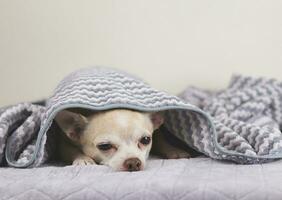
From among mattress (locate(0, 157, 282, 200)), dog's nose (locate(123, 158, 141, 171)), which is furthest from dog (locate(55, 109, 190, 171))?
mattress (locate(0, 157, 282, 200))

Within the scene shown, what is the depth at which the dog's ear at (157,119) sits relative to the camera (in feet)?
4.78

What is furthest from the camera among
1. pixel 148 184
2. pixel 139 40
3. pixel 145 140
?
pixel 139 40

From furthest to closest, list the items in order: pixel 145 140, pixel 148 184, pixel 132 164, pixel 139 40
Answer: pixel 139 40 → pixel 145 140 → pixel 132 164 → pixel 148 184

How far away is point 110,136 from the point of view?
1.36m

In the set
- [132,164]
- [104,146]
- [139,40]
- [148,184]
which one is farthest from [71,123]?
[139,40]

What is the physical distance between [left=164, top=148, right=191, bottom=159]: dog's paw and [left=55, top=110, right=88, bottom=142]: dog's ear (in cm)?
26

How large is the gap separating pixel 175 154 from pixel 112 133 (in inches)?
8.3

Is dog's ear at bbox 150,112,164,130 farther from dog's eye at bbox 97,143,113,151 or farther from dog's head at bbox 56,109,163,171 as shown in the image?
dog's eye at bbox 97,143,113,151

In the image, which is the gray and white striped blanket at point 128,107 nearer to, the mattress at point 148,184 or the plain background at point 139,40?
the mattress at point 148,184

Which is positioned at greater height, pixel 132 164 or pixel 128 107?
pixel 128 107

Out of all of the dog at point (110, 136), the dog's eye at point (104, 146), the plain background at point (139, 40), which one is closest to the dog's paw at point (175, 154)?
the dog at point (110, 136)

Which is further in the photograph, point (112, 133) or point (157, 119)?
point (157, 119)

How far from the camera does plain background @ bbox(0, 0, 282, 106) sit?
1925 millimetres

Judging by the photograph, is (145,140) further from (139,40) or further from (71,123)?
(139,40)
